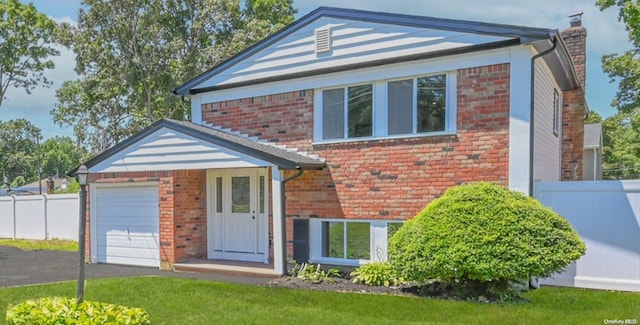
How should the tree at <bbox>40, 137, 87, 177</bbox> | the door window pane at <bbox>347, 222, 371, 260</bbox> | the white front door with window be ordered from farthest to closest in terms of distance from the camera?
the tree at <bbox>40, 137, 87, 177</bbox>
the white front door with window
the door window pane at <bbox>347, 222, 371, 260</bbox>

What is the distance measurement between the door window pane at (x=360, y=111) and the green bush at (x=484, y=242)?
8.32ft

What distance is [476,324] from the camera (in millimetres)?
5918

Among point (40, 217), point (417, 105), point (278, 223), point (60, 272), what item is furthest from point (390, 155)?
point (40, 217)

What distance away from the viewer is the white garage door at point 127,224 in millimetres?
11242

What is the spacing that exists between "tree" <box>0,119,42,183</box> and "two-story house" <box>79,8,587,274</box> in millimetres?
70950

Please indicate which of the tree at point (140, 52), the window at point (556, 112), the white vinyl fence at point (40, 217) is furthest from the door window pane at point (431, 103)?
the white vinyl fence at point (40, 217)

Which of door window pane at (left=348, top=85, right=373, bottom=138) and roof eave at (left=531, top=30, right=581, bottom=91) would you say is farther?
door window pane at (left=348, top=85, right=373, bottom=138)

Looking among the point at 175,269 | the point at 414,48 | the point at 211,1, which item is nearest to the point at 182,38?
the point at 211,1

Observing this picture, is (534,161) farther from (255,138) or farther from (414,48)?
(255,138)

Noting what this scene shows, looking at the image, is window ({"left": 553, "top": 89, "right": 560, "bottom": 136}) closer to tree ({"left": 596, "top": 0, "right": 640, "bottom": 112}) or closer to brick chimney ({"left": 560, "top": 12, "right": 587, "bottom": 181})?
brick chimney ({"left": 560, "top": 12, "right": 587, "bottom": 181})

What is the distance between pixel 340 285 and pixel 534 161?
4.04 meters

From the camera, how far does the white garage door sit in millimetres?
11242

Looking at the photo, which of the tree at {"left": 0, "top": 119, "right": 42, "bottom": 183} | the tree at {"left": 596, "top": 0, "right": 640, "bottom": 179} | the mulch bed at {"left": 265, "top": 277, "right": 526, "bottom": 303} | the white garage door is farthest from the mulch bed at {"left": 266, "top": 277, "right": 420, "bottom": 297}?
the tree at {"left": 0, "top": 119, "right": 42, "bottom": 183}

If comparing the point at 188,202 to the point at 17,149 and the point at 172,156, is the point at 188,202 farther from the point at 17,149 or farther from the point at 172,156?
the point at 17,149
